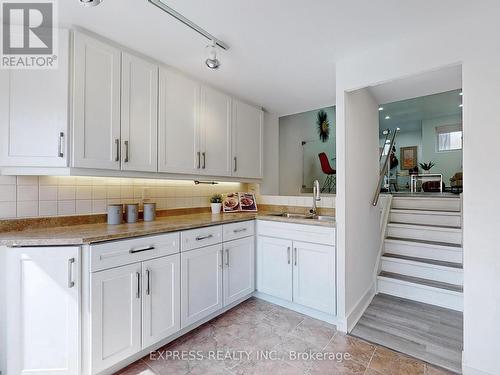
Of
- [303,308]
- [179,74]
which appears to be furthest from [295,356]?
[179,74]

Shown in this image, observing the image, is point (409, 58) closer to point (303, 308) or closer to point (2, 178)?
point (303, 308)

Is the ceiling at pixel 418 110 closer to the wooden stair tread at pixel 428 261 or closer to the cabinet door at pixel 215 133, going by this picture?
the wooden stair tread at pixel 428 261

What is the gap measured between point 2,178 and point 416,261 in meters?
3.78

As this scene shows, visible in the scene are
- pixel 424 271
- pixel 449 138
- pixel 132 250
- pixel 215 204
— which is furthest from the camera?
pixel 449 138

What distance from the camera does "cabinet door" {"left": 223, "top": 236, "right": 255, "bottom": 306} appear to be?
7.70 feet

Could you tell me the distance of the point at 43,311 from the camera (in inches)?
55.1

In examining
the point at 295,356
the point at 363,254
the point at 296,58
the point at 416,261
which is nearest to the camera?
the point at 295,356

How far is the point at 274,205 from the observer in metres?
3.22

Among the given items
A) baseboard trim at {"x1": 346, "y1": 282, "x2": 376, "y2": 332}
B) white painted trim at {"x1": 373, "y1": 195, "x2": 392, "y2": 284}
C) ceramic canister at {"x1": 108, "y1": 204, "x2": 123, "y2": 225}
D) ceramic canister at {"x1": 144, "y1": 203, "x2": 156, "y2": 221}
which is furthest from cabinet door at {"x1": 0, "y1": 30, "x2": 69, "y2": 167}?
white painted trim at {"x1": 373, "y1": 195, "x2": 392, "y2": 284}

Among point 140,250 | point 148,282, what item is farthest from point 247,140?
point 148,282

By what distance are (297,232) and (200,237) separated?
944 millimetres

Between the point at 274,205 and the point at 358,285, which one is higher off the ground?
the point at 274,205

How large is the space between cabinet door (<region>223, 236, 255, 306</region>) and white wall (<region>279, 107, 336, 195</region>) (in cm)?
175

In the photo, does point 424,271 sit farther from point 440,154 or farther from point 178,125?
point 440,154
